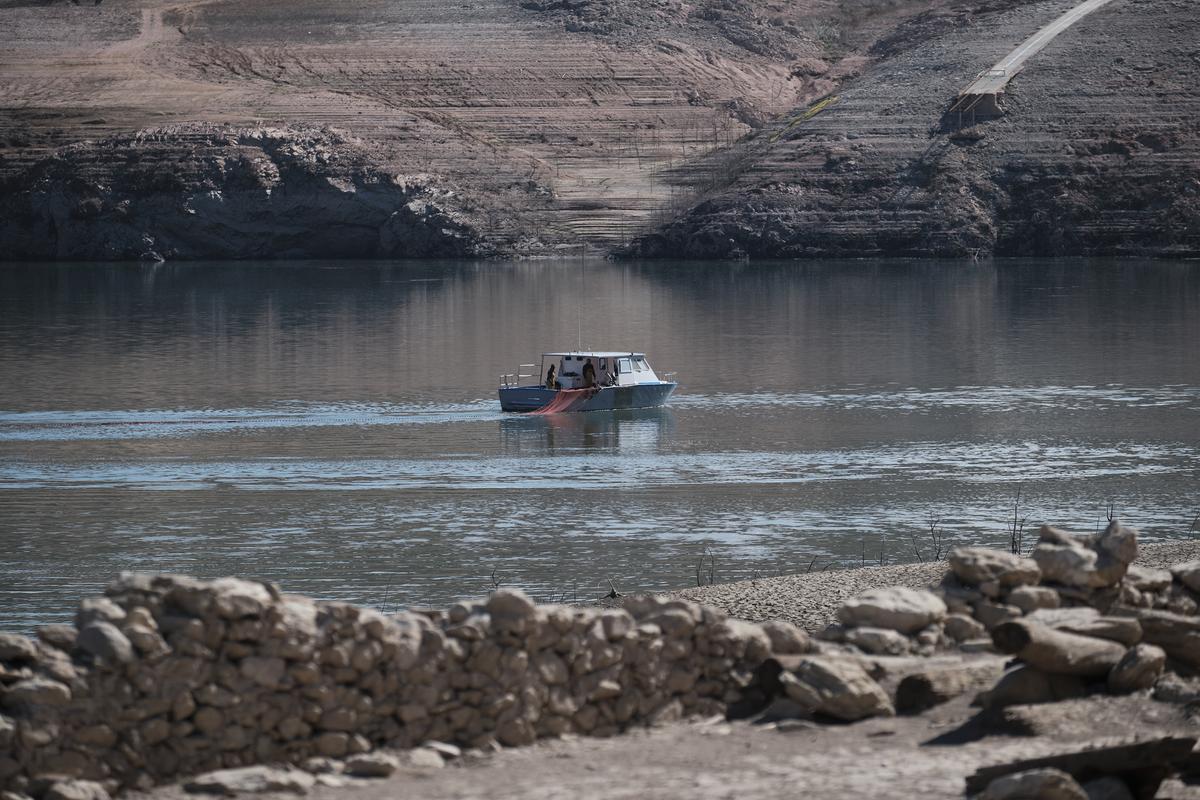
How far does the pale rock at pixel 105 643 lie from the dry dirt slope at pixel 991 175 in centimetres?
13538

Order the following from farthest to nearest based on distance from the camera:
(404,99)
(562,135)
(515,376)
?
1. (404,99)
2. (562,135)
3. (515,376)

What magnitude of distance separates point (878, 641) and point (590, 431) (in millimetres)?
37539

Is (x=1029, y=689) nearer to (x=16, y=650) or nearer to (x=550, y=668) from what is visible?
(x=550, y=668)

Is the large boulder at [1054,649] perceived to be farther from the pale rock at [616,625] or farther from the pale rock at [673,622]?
the pale rock at [616,625]

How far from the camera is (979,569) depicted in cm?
1680

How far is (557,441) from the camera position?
50.8 meters

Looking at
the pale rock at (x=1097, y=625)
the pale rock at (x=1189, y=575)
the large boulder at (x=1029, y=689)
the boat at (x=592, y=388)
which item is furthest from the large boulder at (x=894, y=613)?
the boat at (x=592, y=388)

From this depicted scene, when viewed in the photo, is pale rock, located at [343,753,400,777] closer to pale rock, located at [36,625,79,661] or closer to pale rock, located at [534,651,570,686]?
pale rock, located at [534,651,570,686]

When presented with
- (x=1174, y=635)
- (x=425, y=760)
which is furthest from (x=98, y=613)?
(x=1174, y=635)

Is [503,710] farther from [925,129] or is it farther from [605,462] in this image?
[925,129]

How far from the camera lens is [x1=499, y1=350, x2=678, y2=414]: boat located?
55812 mm

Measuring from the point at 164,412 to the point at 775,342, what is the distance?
30473mm

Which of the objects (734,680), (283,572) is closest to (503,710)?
(734,680)

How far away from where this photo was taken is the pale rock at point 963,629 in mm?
16516
